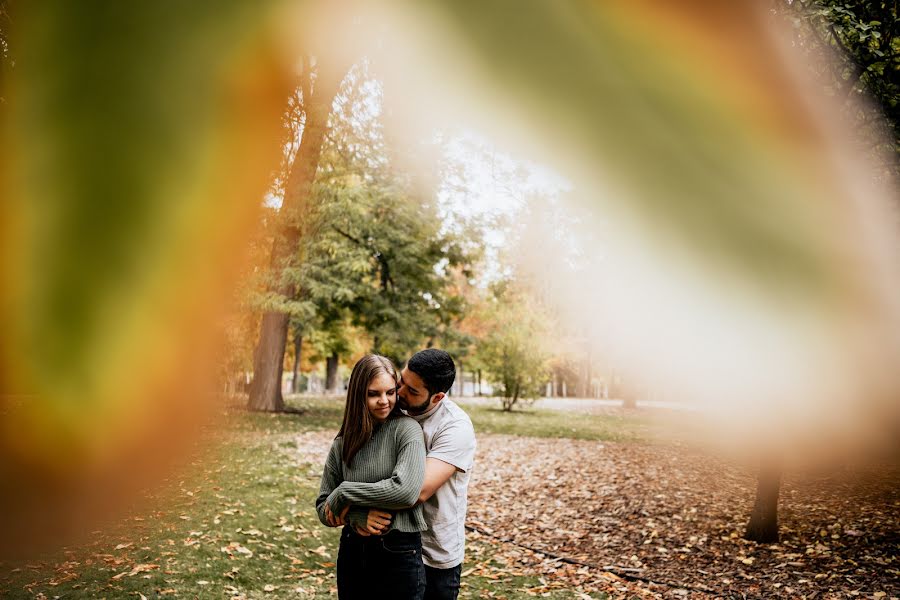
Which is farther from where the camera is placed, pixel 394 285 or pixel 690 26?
pixel 394 285

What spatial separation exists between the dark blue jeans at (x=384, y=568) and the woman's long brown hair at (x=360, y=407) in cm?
33

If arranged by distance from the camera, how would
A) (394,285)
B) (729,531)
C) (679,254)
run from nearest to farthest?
(679,254)
(729,531)
(394,285)

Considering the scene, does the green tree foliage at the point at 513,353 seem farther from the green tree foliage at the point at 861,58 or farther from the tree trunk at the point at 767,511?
the green tree foliage at the point at 861,58

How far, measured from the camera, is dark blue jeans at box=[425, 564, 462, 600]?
260cm

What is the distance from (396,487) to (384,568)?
38cm

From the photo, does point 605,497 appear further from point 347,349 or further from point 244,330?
point 347,349

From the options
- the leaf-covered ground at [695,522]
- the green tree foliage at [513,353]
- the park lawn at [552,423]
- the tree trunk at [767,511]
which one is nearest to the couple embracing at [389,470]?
the leaf-covered ground at [695,522]

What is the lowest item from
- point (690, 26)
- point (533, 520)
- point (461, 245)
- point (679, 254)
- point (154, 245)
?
point (533, 520)

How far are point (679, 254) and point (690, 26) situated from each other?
61.3 inches

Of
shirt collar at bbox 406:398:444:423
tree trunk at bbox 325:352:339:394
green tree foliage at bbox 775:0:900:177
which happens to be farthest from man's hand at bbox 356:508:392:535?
tree trunk at bbox 325:352:339:394

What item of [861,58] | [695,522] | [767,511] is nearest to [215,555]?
[695,522]

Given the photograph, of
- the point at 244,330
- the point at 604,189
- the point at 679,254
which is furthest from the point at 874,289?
the point at 244,330

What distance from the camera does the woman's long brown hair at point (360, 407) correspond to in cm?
236

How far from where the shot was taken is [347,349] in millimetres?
28594
